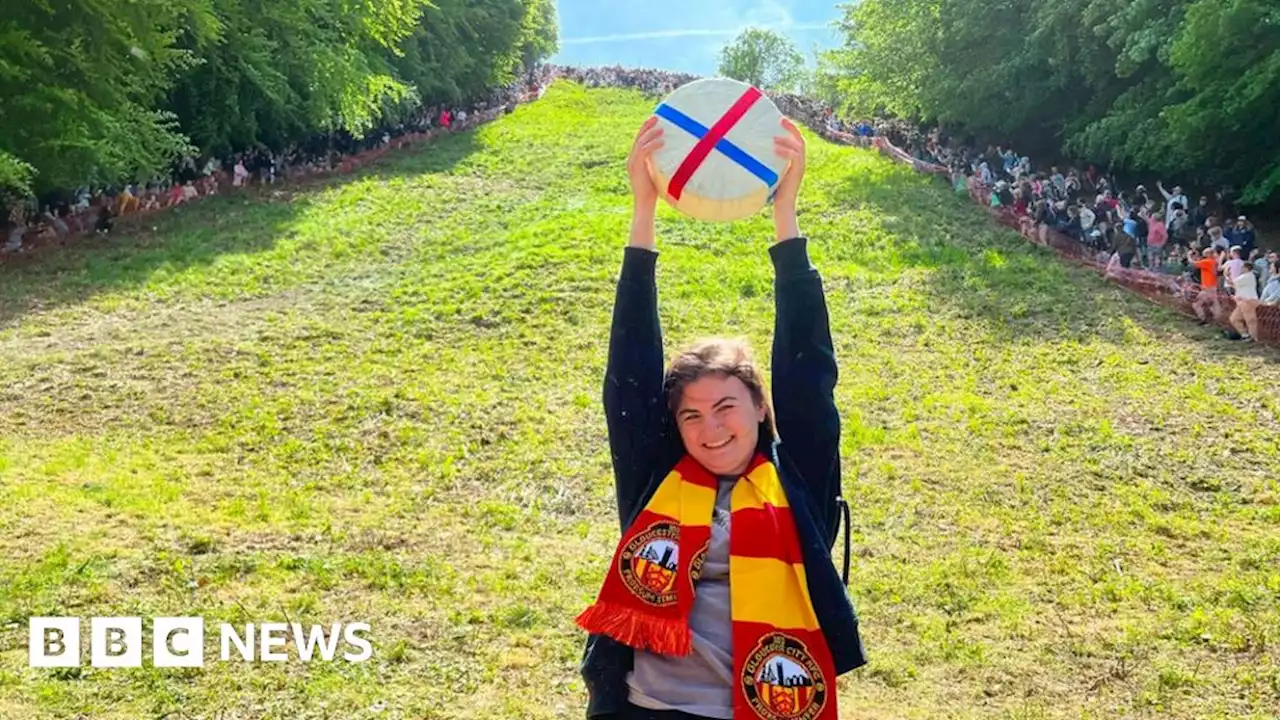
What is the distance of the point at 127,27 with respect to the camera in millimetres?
20500

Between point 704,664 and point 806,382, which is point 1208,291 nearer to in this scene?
point 806,382

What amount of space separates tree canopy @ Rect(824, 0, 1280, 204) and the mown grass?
620cm

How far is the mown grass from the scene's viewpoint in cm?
699

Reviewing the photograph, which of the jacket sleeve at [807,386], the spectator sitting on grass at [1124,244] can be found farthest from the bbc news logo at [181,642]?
the spectator sitting on grass at [1124,244]

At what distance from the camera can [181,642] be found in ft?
22.2

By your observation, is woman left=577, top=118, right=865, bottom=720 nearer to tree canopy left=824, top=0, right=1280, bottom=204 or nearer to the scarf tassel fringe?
the scarf tassel fringe

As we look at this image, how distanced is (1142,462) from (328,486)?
8630 millimetres

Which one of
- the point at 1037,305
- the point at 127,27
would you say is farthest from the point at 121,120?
the point at 1037,305

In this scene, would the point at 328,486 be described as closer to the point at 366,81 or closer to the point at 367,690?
the point at 367,690

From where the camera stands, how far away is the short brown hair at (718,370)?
314cm

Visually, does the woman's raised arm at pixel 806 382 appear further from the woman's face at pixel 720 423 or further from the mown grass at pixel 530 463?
the mown grass at pixel 530 463

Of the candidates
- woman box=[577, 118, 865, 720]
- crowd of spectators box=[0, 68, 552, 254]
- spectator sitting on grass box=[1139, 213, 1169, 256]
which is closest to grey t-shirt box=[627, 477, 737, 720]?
woman box=[577, 118, 865, 720]

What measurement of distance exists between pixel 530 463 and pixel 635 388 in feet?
28.3

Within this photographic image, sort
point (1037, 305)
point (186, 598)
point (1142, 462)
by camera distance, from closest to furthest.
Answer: point (186, 598) → point (1142, 462) → point (1037, 305)
